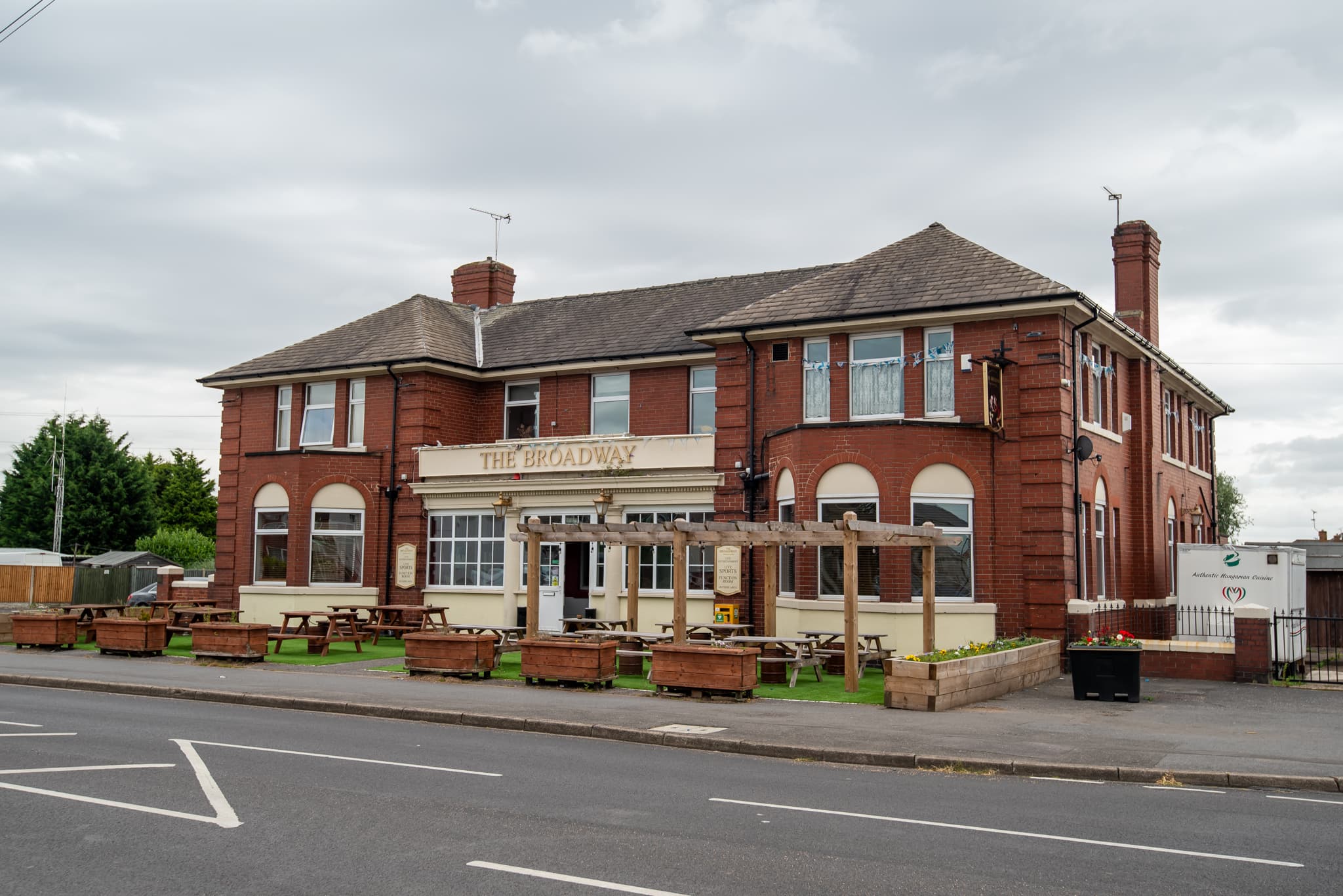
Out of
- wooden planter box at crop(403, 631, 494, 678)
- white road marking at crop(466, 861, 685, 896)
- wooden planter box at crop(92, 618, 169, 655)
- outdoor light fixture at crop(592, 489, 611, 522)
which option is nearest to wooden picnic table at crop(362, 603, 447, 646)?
outdoor light fixture at crop(592, 489, 611, 522)

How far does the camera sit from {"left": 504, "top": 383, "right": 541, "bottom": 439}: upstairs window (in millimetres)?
28109

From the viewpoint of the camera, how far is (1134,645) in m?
16.0

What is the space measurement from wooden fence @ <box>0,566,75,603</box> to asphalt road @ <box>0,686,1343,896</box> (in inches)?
1466

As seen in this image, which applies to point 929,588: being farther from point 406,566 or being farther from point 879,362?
point 406,566

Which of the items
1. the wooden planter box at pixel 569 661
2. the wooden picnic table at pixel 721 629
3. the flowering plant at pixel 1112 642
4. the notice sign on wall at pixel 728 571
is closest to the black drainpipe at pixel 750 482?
the notice sign on wall at pixel 728 571

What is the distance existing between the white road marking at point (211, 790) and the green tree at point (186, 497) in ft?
204

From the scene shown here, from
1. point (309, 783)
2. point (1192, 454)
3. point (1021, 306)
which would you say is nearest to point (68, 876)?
point (309, 783)

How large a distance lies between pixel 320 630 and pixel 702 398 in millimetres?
9746

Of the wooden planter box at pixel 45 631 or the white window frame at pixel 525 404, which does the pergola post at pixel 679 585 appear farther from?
the wooden planter box at pixel 45 631

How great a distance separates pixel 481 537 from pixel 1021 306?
13.0 metres

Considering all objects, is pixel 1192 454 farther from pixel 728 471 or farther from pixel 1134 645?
pixel 1134 645

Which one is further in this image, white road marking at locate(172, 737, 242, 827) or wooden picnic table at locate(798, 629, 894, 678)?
wooden picnic table at locate(798, 629, 894, 678)

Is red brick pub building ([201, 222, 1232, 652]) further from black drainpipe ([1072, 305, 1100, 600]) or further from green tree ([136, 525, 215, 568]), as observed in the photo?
green tree ([136, 525, 215, 568])

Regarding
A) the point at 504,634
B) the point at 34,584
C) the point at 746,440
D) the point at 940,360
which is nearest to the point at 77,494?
the point at 34,584
